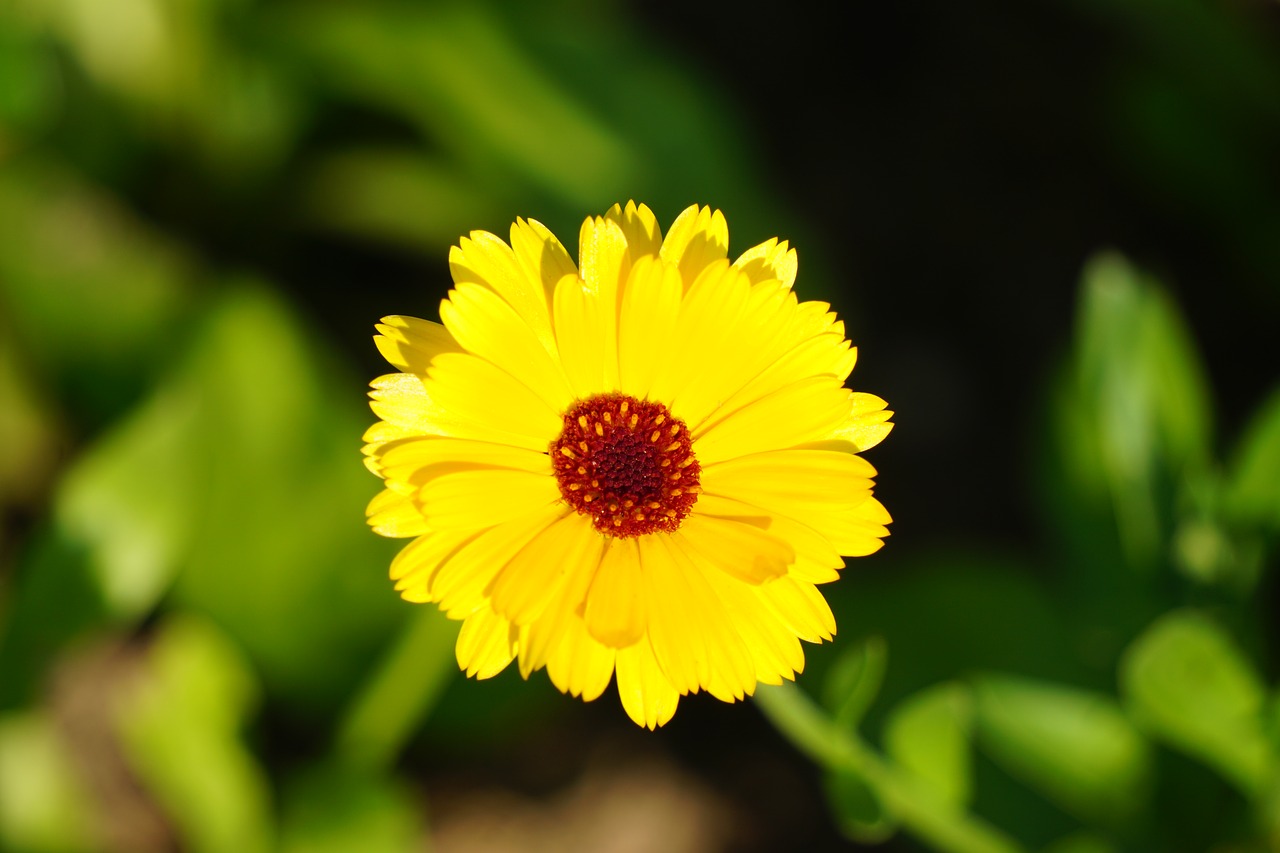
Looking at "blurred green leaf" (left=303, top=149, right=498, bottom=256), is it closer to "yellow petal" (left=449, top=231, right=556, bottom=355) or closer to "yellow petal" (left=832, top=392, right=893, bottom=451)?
"yellow petal" (left=449, top=231, right=556, bottom=355)

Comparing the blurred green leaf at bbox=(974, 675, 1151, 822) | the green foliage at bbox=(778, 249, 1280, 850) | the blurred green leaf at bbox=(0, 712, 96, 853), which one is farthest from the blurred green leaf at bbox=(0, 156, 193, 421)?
the blurred green leaf at bbox=(974, 675, 1151, 822)

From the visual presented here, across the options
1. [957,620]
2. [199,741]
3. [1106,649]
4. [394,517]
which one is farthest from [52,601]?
[1106,649]

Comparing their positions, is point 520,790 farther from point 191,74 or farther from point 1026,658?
point 191,74

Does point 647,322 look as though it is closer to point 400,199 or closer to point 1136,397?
point 1136,397

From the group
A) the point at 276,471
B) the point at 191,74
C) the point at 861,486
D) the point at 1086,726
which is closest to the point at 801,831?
the point at 1086,726

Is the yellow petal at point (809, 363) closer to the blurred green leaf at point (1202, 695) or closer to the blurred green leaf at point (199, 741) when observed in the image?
the blurred green leaf at point (1202, 695)
